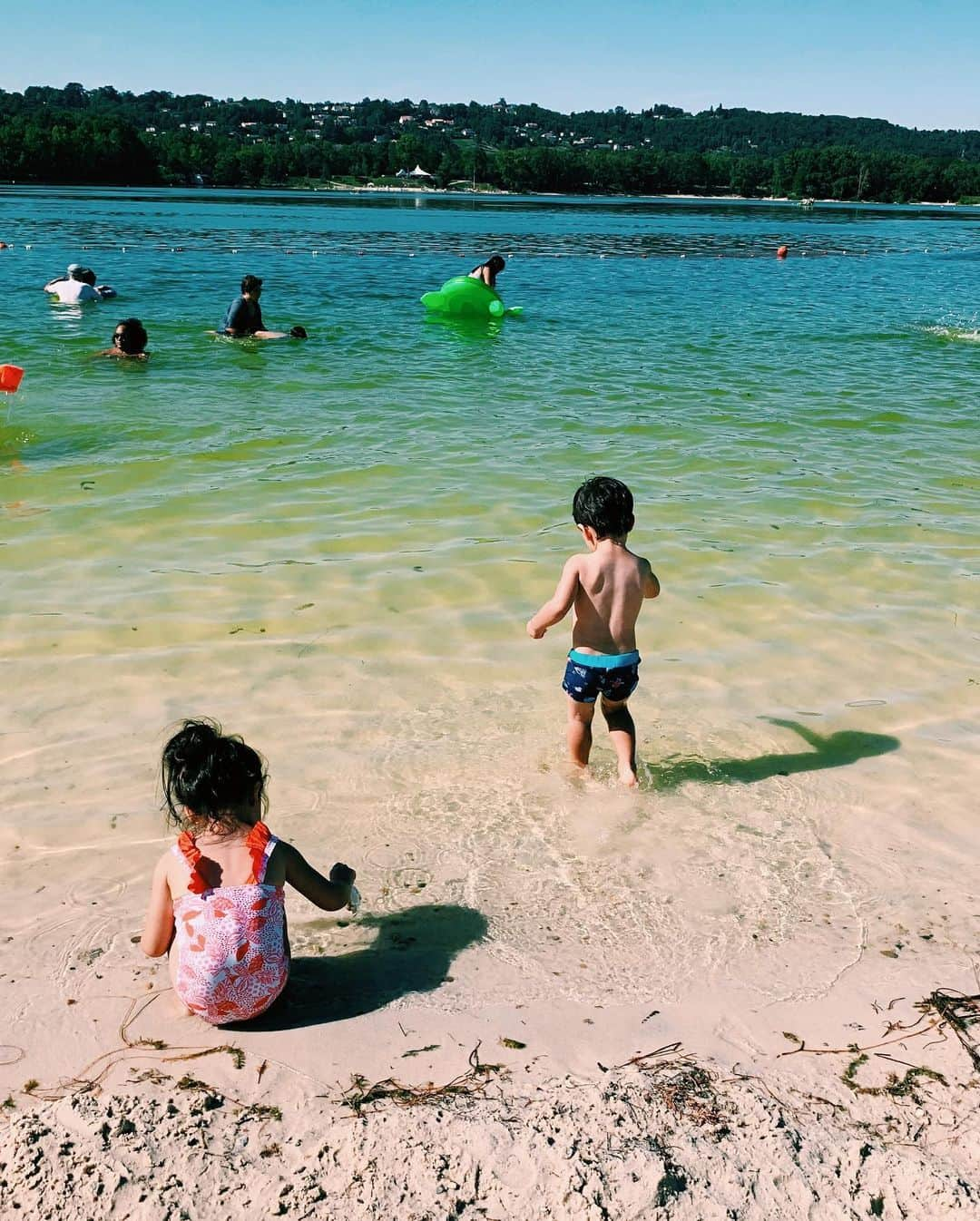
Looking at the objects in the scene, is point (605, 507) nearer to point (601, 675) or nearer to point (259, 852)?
point (601, 675)

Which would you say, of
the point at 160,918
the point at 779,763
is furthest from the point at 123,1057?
the point at 779,763

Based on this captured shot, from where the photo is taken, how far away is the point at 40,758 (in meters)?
4.60

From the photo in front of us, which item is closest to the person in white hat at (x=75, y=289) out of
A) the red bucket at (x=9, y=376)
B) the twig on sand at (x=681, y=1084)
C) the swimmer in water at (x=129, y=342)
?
the swimmer in water at (x=129, y=342)

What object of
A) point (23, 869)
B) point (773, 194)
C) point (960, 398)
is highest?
point (773, 194)

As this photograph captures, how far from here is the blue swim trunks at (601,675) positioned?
176 inches

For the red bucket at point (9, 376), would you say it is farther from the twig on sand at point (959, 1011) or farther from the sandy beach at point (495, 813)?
the twig on sand at point (959, 1011)

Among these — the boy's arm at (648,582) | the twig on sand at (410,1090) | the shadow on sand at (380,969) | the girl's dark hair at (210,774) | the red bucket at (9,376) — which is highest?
the red bucket at (9,376)

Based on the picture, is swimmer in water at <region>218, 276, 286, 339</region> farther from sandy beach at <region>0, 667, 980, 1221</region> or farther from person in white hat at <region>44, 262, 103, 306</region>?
sandy beach at <region>0, 667, 980, 1221</region>

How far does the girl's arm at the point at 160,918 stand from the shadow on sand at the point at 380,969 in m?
0.35

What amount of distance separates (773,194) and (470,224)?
104189mm

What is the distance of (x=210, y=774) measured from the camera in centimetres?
295

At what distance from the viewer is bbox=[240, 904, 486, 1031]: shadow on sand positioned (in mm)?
3076

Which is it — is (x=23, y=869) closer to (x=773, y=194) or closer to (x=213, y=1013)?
(x=213, y=1013)

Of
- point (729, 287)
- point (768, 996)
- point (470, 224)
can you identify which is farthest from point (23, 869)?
point (470, 224)
